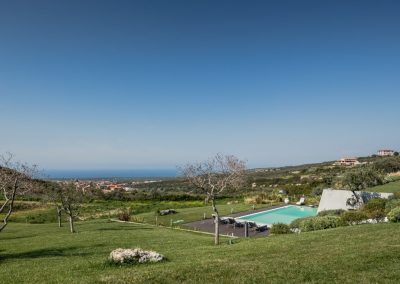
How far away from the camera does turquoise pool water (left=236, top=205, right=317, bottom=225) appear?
4925cm

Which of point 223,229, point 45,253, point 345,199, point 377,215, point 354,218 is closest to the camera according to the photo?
point 45,253

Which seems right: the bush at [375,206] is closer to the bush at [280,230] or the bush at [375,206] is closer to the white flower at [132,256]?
the bush at [280,230]

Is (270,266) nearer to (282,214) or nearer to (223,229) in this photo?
(223,229)

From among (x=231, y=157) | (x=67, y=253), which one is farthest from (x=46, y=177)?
(x=231, y=157)

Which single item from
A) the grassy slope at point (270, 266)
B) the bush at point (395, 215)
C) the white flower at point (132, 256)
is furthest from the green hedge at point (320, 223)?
the white flower at point (132, 256)

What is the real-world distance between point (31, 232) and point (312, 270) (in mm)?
35335

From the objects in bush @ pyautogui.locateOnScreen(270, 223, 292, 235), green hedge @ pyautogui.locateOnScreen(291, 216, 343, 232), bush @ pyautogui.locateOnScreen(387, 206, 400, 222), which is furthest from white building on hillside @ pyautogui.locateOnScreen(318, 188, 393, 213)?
bush @ pyautogui.locateOnScreen(387, 206, 400, 222)

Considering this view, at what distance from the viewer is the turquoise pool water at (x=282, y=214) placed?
49.2 metres

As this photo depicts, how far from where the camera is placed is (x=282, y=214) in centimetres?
5406

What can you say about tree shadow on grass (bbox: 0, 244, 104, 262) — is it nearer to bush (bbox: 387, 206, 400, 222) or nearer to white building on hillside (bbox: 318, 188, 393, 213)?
bush (bbox: 387, 206, 400, 222)

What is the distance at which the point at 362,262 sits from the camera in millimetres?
13547

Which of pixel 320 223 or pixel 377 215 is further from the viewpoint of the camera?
pixel 320 223

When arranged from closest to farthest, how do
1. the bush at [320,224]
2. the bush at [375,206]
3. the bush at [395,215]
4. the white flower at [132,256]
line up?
the white flower at [132,256], the bush at [395,215], the bush at [320,224], the bush at [375,206]

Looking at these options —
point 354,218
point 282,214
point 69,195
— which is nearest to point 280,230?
point 354,218
